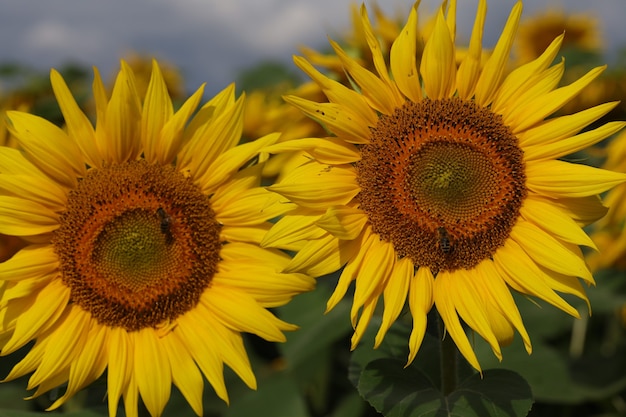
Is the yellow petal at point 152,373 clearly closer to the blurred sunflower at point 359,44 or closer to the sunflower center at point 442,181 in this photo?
the sunflower center at point 442,181

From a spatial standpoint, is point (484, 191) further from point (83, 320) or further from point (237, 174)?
point (83, 320)

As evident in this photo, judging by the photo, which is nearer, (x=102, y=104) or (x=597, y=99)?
(x=102, y=104)

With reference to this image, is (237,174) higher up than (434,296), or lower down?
higher up

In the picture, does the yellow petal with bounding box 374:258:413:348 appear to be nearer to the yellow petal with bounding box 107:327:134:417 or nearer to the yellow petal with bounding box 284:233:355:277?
the yellow petal with bounding box 284:233:355:277

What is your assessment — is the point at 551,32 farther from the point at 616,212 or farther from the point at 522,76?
the point at 522,76

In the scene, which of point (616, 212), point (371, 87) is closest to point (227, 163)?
point (371, 87)

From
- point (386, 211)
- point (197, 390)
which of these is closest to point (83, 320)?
point (197, 390)

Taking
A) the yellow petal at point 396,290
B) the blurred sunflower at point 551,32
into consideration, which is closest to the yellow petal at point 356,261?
the yellow petal at point 396,290

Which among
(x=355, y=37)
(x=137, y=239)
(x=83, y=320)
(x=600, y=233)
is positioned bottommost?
(x=600, y=233)
